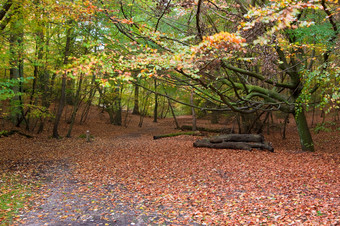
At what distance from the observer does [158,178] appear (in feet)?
23.7

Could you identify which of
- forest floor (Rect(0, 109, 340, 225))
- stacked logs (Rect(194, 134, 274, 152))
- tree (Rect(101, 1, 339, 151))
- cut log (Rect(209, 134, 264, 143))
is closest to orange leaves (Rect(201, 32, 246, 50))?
tree (Rect(101, 1, 339, 151))

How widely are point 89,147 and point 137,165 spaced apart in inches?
193

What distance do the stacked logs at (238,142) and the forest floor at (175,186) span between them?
1.24ft

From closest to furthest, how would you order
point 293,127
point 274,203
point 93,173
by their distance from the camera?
A: point 274,203 < point 93,173 < point 293,127

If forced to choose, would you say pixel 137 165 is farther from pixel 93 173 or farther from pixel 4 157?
pixel 4 157

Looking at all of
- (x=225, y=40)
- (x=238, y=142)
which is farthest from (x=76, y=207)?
(x=238, y=142)

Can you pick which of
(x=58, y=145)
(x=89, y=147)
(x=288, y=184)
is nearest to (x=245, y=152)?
(x=288, y=184)

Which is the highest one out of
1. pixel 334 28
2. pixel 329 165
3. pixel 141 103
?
pixel 334 28

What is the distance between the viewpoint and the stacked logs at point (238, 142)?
33.9 feet

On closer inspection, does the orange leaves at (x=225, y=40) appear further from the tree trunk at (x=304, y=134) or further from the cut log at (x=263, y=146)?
the tree trunk at (x=304, y=134)

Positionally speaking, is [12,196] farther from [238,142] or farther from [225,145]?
[238,142]

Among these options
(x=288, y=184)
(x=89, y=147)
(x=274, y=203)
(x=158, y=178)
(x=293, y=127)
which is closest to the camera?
(x=274, y=203)

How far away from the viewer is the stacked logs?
10336 mm

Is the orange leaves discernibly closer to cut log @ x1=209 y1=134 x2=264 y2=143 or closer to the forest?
the forest
